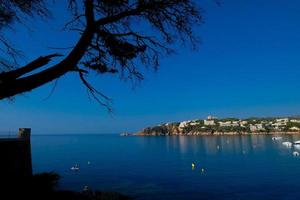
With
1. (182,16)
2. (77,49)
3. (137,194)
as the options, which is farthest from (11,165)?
(137,194)

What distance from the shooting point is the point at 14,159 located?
1065 centimetres

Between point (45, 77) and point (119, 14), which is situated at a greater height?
point (119, 14)

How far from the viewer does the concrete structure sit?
9.38m

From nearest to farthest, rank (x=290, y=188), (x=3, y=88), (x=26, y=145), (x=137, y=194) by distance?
(x=3, y=88) < (x=26, y=145) < (x=137, y=194) < (x=290, y=188)

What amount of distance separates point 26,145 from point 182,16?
8700 mm

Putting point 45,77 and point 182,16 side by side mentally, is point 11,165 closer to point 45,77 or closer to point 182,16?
point 45,77

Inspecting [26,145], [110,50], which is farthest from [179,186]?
[110,50]

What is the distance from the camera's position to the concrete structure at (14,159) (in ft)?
30.8

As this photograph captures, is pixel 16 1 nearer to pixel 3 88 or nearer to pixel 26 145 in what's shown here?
pixel 3 88

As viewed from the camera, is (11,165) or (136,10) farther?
(11,165)

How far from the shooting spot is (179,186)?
4453cm

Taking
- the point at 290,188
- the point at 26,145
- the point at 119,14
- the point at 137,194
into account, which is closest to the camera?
the point at 119,14

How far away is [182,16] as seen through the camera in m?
5.24

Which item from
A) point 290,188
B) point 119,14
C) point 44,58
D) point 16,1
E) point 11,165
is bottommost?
point 290,188
